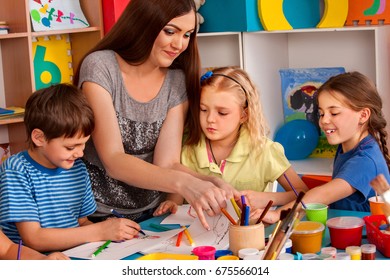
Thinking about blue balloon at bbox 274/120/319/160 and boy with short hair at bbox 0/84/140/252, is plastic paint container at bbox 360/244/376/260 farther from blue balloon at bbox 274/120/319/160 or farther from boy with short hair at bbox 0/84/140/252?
blue balloon at bbox 274/120/319/160

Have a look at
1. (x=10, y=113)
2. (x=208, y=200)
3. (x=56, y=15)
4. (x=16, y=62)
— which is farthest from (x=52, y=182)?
(x=56, y=15)

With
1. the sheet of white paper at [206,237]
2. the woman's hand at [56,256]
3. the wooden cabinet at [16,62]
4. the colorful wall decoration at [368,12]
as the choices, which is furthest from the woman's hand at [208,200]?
the colorful wall decoration at [368,12]

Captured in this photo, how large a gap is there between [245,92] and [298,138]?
1457 mm

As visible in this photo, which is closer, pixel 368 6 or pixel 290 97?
pixel 368 6

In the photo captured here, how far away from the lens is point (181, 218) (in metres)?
1.97

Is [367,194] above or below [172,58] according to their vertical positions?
below

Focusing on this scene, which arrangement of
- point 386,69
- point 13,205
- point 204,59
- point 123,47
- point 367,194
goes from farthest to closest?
point 204,59 → point 386,69 → point 123,47 → point 367,194 → point 13,205

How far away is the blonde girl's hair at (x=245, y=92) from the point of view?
7.31 feet

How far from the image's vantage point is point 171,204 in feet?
6.75

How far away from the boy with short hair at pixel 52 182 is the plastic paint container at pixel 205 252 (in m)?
0.25

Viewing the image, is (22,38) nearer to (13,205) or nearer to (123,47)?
(123,47)

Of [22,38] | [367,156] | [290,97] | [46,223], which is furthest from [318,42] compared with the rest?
[46,223]

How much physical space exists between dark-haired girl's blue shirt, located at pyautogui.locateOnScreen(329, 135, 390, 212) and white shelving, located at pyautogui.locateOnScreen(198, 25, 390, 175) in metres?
1.32

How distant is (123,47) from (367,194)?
85 cm
